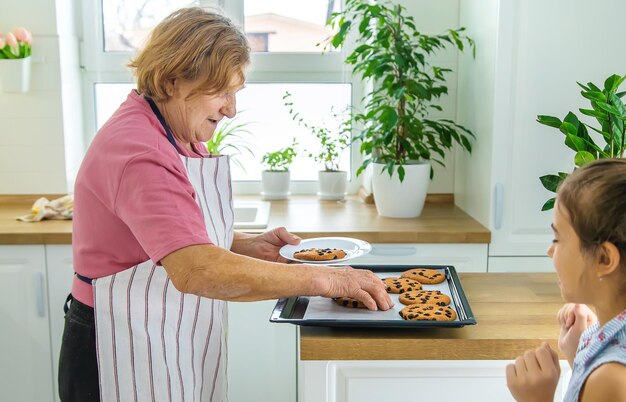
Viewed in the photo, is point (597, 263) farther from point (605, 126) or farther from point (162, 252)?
point (605, 126)

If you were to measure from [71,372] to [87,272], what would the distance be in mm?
223

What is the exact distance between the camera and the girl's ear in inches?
40.0

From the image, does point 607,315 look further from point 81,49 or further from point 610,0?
point 81,49

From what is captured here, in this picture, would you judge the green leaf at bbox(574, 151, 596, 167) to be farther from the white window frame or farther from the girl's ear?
the white window frame

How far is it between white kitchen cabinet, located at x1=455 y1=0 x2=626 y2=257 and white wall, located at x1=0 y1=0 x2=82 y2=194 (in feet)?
5.39

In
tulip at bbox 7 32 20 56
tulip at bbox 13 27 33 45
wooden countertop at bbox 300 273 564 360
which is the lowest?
wooden countertop at bbox 300 273 564 360

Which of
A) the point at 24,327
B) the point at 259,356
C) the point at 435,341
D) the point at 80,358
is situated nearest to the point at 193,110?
the point at 80,358

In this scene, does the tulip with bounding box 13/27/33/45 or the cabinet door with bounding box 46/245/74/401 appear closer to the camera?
the cabinet door with bounding box 46/245/74/401

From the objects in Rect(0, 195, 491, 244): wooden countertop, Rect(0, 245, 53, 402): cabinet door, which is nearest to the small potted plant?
Rect(0, 195, 491, 244): wooden countertop

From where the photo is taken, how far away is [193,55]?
4.85 ft

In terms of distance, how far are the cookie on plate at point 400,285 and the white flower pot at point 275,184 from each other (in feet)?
5.13

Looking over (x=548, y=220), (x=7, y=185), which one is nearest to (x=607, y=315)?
(x=548, y=220)

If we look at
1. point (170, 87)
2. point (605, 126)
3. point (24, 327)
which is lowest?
point (24, 327)

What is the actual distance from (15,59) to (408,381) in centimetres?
210
